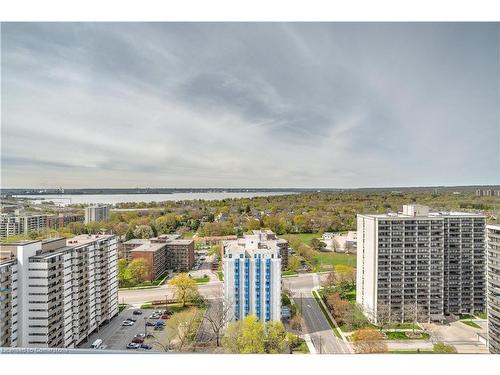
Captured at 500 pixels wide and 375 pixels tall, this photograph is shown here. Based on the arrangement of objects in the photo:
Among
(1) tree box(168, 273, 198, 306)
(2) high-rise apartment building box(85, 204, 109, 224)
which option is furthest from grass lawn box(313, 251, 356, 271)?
(2) high-rise apartment building box(85, 204, 109, 224)

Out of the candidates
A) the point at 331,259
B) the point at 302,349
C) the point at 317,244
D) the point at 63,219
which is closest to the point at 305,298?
the point at 331,259

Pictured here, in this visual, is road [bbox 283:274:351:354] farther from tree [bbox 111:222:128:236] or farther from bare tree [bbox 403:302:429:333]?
tree [bbox 111:222:128:236]

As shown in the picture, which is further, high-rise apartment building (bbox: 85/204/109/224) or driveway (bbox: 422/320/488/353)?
high-rise apartment building (bbox: 85/204/109/224)

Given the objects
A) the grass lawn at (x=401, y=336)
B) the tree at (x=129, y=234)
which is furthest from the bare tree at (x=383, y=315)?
the tree at (x=129, y=234)

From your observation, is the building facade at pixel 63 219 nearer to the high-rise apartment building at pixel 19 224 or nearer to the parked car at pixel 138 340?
the high-rise apartment building at pixel 19 224

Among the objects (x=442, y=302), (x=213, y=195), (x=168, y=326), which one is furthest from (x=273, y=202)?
(x=442, y=302)
